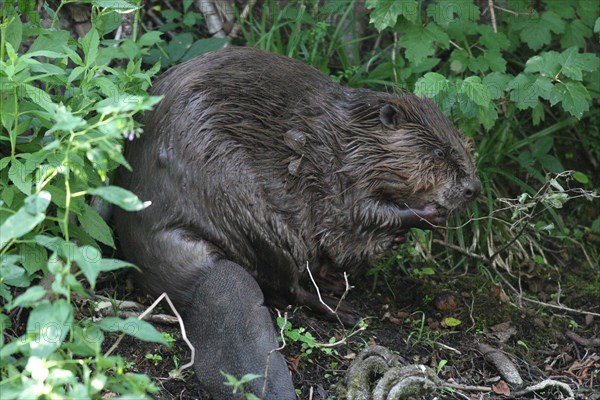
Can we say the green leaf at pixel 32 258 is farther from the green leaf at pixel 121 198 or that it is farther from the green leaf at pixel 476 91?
the green leaf at pixel 476 91

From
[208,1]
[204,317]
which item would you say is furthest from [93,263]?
[208,1]

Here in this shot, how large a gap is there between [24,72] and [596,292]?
2546 mm

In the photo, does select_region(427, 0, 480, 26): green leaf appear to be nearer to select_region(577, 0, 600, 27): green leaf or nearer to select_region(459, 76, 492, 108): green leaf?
select_region(459, 76, 492, 108): green leaf

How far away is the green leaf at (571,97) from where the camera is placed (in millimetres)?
3877

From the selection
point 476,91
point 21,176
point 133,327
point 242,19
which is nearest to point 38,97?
point 21,176

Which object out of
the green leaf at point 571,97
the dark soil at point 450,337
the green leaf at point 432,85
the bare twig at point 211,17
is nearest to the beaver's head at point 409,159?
the green leaf at point 432,85

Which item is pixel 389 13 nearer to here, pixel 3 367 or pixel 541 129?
pixel 541 129

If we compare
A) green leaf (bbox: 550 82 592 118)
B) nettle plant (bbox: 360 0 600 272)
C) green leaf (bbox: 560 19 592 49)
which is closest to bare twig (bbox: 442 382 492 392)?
nettle plant (bbox: 360 0 600 272)

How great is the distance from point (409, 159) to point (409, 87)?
0.86 metres

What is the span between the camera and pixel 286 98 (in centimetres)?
346

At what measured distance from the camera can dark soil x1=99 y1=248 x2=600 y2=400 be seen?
3180mm

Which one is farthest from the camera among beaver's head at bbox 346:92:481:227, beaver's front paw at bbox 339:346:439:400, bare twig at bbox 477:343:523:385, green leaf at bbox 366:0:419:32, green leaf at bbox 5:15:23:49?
green leaf at bbox 366:0:419:32

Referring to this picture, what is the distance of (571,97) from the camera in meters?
3.90

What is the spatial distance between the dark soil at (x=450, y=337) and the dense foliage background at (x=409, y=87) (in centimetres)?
7
